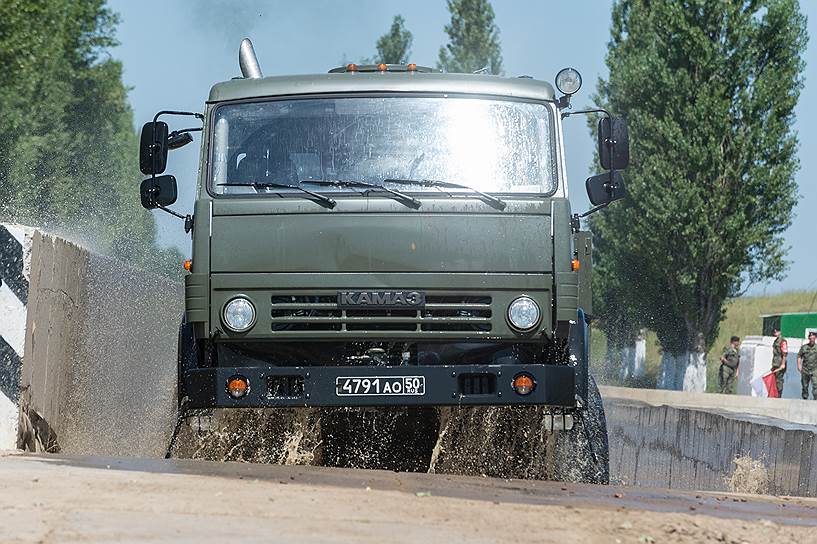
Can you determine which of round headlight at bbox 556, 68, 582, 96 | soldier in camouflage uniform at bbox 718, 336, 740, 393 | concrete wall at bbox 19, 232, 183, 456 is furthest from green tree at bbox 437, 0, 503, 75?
round headlight at bbox 556, 68, 582, 96

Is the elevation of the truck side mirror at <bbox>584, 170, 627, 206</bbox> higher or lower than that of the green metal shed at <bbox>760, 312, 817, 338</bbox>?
higher

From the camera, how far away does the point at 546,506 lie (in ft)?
20.6

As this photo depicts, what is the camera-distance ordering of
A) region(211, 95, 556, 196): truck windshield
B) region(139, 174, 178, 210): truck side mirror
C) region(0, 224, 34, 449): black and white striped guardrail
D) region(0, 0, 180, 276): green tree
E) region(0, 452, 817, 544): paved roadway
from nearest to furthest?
1. region(0, 452, 817, 544): paved roadway
2. region(0, 224, 34, 449): black and white striped guardrail
3. region(211, 95, 556, 196): truck windshield
4. region(139, 174, 178, 210): truck side mirror
5. region(0, 0, 180, 276): green tree

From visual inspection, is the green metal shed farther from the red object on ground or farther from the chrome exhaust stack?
the chrome exhaust stack

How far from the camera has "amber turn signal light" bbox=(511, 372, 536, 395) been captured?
849cm

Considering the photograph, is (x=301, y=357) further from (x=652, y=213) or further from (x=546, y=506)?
(x=652, y=213)

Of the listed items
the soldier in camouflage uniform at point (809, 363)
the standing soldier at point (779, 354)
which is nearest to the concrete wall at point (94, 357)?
the soldier in camouflage uniform at point (809, 363)

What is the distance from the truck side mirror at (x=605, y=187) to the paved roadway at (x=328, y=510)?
2.39 meters

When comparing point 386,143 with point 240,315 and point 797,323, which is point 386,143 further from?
point 797,323

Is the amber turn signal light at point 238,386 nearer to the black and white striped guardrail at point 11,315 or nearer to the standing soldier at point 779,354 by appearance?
the black and white striped guardrail at point 11,315

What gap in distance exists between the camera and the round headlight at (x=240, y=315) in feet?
27.9

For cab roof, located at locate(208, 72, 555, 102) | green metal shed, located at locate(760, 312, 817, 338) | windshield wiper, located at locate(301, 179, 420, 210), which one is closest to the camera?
windshield wiper, located at locate(301, 179, 420, 210)

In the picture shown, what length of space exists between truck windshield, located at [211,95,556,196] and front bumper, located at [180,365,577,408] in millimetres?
1049

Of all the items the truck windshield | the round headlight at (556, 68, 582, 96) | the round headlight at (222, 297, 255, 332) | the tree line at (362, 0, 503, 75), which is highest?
the tree line at (362, 0, 503, 75)
